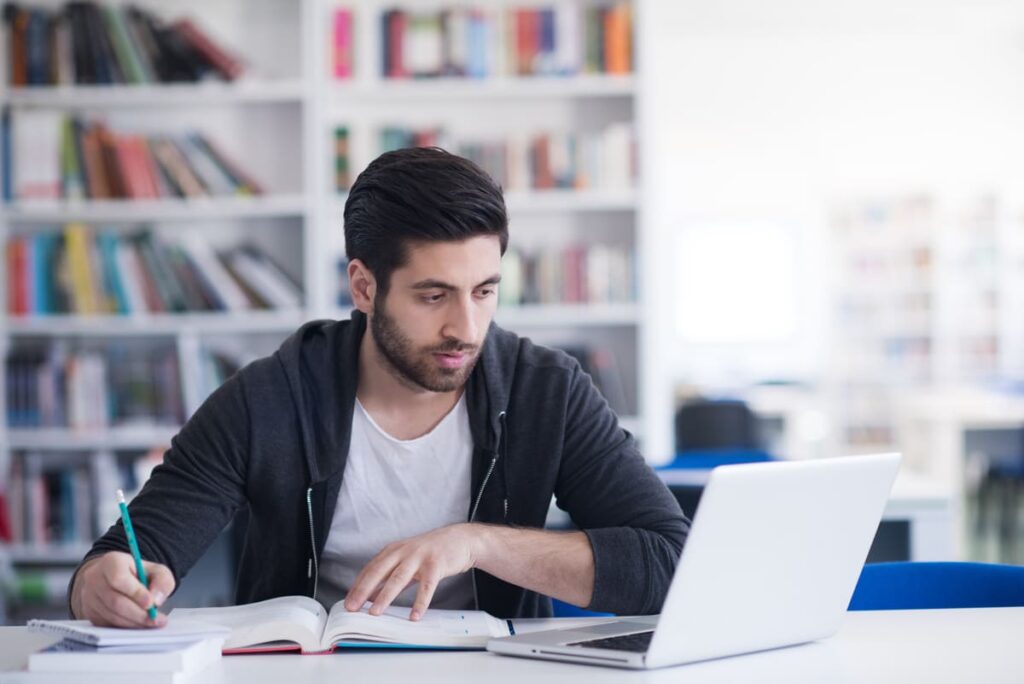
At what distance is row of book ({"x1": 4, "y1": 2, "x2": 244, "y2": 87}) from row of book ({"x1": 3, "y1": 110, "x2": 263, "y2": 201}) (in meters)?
0.15

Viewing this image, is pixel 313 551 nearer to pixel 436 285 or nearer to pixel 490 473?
pixel 490 473

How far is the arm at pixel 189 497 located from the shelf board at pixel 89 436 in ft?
8.15

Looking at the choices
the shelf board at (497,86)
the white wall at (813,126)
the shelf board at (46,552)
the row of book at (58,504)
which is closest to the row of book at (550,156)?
the shelf board at (497,86)

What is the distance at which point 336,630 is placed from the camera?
50.6 inches

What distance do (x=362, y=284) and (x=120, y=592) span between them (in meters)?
0.58

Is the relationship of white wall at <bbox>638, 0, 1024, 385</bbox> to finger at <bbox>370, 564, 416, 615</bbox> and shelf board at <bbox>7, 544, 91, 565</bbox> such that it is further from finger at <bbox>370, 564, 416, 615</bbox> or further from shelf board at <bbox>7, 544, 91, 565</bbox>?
finger at <bbox>370, 564, 416, 615</bbox>

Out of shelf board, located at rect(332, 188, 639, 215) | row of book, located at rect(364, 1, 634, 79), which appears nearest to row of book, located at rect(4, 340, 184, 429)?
shelf board, located at rect(332, 188, 639, 215)

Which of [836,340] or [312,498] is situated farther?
[836,340]

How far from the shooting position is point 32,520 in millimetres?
4039

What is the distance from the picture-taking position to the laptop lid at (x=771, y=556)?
1164mm

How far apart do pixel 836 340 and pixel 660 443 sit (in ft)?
17.1

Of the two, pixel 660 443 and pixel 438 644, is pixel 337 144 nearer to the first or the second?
pixel 660 443

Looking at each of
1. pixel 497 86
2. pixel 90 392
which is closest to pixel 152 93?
pixel 90 392

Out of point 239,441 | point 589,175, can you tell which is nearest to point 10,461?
point 589,175
